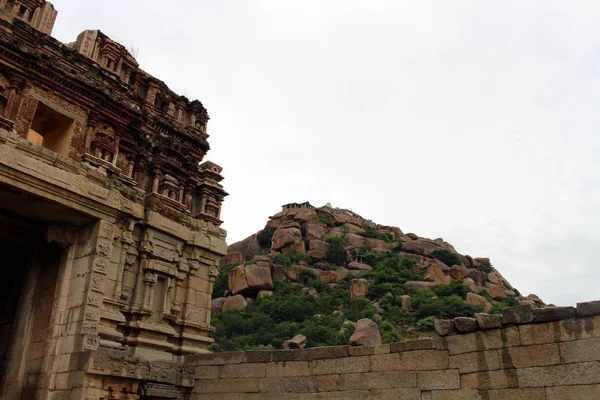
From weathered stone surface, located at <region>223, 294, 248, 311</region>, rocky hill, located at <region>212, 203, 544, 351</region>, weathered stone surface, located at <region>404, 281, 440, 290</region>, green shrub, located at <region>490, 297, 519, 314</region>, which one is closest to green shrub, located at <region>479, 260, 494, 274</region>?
rocky hill, located at <region>212, 203, 544, 351</region>

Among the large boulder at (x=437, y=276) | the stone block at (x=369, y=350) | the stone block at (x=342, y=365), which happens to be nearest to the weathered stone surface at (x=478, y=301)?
the large boulder at (x=437, y=276)

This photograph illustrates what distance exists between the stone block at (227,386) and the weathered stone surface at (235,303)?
118 feet

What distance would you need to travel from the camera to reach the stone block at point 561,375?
18.7 ft

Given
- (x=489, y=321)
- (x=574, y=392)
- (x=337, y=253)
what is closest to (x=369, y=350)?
(x=489, y=321)

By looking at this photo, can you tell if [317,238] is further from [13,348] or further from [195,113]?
[13,348]

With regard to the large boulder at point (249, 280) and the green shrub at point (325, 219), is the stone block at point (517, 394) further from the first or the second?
the green shrub at point (325, 219)

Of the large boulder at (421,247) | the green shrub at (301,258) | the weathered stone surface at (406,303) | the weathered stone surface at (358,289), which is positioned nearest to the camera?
the weathered stone surface at (406,303)

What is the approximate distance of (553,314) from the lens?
6.11 m

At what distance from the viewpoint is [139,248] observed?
34.4 ft

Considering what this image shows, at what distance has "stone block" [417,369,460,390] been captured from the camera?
6812 millimetres

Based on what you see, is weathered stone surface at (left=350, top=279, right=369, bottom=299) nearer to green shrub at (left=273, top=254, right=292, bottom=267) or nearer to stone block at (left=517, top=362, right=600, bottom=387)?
green shrub at (left=273, top=254, right=292, bottom=267)

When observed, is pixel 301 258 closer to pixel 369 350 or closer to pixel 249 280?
pixel 249 280

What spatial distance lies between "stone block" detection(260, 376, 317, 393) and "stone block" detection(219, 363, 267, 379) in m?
0.17

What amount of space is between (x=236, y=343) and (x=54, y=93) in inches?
1218
